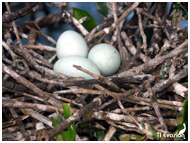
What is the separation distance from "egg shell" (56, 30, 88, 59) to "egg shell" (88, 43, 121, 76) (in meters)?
0.03

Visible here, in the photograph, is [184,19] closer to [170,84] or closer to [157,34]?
[157,34]

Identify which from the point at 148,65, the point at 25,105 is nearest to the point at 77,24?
the point at 148,65

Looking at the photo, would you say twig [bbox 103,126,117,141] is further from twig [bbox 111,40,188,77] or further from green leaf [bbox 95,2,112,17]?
green leaf [bbox 95,2,112,17]

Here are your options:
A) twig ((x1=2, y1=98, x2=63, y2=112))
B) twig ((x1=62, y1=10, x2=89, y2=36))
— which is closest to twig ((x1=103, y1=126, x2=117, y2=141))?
twig ((x1=2, y1=98, x2=63, y2=112))

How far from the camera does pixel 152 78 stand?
69cm

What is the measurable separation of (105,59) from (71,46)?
0.37 ft

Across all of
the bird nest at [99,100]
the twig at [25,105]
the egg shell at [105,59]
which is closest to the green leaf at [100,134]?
the bird nest at [99,100]

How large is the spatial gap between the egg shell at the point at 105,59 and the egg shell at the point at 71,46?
0.03m

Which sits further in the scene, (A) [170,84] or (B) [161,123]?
(A) [170,84]

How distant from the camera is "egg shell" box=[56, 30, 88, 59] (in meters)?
0.84

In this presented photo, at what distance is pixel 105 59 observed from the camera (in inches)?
32.5

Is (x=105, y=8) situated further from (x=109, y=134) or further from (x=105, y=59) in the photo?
(x=109, y=134)

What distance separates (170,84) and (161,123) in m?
0.14

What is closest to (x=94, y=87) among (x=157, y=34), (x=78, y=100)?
(x=78, y=100)
